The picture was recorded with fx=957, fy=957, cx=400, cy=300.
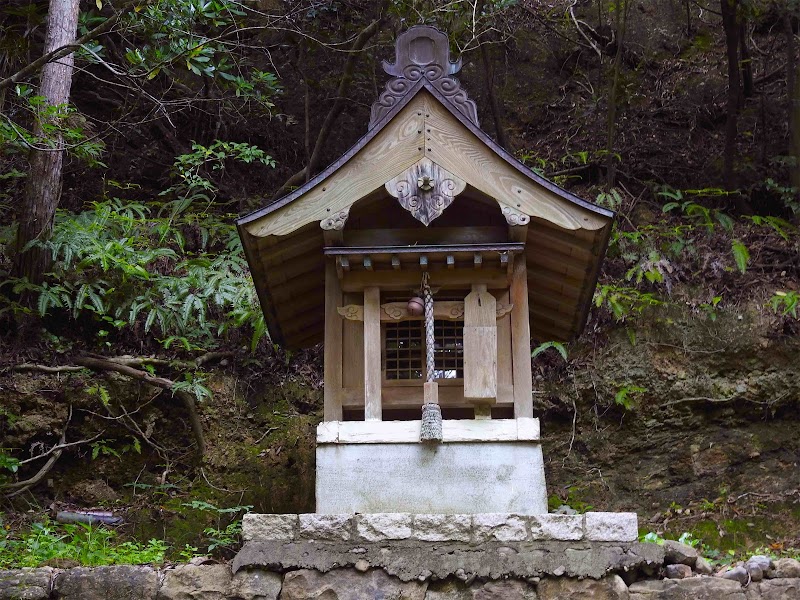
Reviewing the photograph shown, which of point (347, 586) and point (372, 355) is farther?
point (372, 355)

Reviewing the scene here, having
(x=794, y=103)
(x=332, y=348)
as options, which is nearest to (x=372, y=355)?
(x=332, y=348)

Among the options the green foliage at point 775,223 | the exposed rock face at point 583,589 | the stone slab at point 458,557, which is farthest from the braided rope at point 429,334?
the green foliage at point 775,223

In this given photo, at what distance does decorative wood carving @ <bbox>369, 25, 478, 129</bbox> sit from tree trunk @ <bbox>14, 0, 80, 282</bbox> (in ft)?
14.0

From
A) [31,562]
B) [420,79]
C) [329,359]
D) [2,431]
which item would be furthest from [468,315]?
[2,431]

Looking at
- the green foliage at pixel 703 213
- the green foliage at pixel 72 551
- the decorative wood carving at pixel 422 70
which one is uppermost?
the green foliage at pixel 703 213

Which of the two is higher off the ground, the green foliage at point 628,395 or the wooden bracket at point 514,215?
the wooden bracket at point 514,215

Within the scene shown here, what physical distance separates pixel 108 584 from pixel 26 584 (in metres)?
0.49

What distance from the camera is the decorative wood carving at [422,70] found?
611 centimetres

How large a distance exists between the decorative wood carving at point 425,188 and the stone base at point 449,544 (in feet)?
5.90

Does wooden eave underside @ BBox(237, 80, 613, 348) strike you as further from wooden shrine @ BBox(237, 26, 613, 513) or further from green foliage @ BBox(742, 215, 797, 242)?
green foliage @ BBox(742, 215, 797, 242)

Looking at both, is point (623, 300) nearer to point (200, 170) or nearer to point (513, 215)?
point (513, 215)

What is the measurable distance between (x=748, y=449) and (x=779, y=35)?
6748 millimetres

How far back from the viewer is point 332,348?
19.4 ft

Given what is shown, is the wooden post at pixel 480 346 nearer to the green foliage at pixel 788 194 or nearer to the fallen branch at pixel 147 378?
the fallen branch at pixel 147 378
